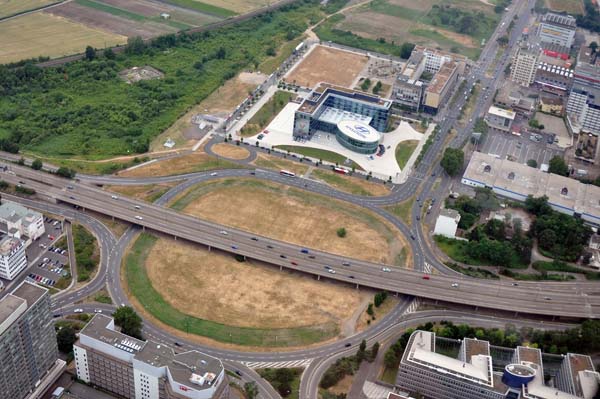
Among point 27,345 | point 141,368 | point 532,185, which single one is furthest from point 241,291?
point 532,185

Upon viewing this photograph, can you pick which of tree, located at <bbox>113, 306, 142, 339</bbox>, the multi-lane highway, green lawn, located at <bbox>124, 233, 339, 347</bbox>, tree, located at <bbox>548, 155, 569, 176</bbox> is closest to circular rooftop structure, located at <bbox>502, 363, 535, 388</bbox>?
the multi-lane highway

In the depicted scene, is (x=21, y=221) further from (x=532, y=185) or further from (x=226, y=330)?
(x=532, y=185)

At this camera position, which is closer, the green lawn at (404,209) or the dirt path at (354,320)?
the dirt path at (354,320)

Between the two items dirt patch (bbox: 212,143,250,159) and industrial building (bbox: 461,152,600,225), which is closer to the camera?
industrial building (bbox: 461,152,600,225)

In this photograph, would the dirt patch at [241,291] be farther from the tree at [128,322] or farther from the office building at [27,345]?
the office building at [27,345]

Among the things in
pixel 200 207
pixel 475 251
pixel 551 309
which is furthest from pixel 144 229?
pixel 551 309

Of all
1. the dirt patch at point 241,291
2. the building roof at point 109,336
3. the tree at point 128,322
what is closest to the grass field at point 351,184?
the dirt patch at point 241,291

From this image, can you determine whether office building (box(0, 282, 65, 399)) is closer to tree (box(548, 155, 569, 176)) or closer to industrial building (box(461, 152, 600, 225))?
industrial building (box(461, 152, 600, 225))
